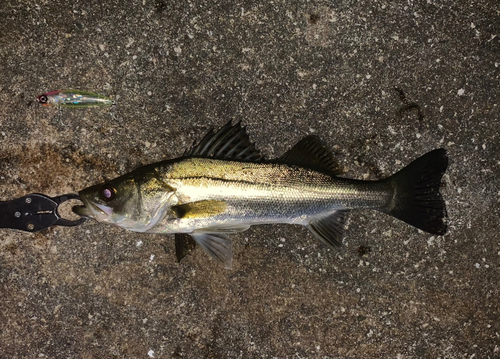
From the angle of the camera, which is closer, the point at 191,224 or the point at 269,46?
the point at 191,224

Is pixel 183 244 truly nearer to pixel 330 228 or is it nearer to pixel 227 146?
pixel 227 146

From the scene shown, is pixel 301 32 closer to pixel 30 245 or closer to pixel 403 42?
pixel 403 42

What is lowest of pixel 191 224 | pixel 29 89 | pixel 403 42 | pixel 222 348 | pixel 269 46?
pixel 222 348

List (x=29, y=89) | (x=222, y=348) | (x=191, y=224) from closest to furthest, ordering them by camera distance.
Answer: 1. (x=191, y=224)
2. (x=29, y=89)
3. (x=222, y=348)

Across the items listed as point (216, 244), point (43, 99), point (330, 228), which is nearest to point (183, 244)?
point (216, 244)

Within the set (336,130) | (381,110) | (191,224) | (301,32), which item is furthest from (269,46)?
(191,224)

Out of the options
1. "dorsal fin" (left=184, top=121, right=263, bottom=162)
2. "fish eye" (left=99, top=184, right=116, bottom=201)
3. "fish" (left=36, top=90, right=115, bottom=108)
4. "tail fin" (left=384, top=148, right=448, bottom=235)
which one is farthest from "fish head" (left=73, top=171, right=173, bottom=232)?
"tail fin" (left=384, top=148, right=448, bottom=235)

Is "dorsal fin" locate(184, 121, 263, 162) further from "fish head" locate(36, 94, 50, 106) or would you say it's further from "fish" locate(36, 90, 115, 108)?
"fish head" locate(36, 94, 50, 106)
